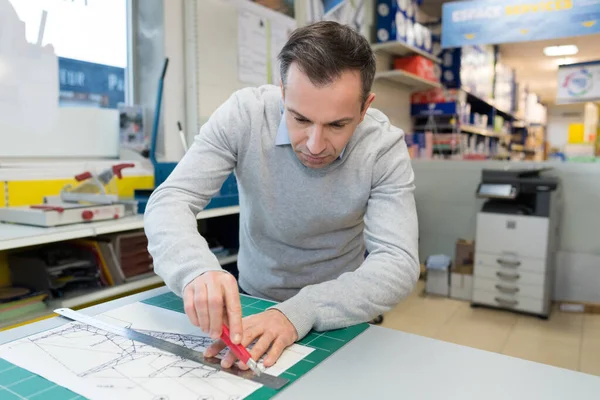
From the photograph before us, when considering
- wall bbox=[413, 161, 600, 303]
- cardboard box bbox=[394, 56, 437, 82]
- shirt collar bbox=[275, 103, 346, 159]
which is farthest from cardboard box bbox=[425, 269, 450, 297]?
shirt collar bbox=[275, 103, 346, 159]

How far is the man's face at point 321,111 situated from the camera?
95 cm

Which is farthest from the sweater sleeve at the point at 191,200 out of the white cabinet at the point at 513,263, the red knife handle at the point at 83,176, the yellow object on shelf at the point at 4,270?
the white cabinet at the point at 513,263

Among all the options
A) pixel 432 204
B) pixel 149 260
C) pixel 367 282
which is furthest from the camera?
pixel 432 204

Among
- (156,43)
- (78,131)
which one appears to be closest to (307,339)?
(78,131)

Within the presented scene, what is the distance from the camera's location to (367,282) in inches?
37.7

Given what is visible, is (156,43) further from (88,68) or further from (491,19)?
(491,19)

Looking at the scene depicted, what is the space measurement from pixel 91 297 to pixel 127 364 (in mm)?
1101

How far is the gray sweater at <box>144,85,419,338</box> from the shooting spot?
3.22 feet

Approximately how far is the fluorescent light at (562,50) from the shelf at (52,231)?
3.76m

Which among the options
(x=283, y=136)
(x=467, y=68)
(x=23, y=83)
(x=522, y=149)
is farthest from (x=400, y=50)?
(x=522, y=149)

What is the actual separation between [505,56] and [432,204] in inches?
121

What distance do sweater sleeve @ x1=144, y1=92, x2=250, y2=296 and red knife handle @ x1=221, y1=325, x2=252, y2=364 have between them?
0.44ft

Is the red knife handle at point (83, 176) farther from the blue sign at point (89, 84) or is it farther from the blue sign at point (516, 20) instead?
the blue sign at point (516, 20)

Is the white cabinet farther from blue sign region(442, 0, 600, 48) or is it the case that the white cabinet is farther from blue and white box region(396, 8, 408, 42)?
blue and white box region(396, 8, 408, 42)
